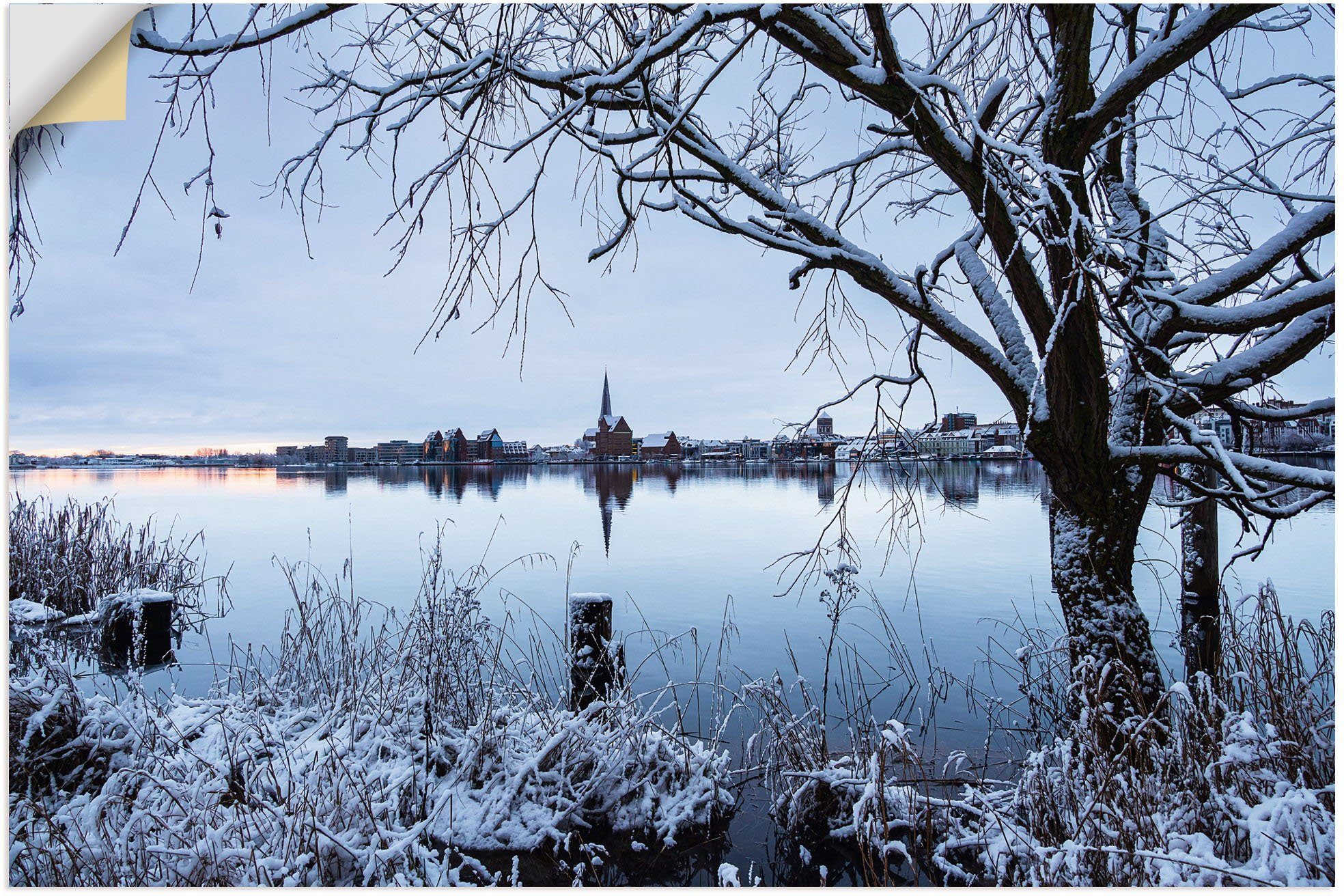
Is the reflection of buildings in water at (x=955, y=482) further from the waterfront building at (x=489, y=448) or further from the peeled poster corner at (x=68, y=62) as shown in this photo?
the waterfront building at (x=489, y=448)

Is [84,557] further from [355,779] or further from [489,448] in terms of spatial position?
[489,448]

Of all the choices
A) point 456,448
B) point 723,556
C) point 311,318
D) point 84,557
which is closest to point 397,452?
point 456,448

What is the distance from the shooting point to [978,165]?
77.6 inches

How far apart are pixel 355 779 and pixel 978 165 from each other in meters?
2.76

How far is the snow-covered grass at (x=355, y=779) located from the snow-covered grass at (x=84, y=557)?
3022mm

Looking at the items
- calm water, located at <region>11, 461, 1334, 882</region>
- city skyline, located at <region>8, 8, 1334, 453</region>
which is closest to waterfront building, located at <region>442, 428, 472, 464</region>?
calm water, located at <region>11, 461, 1334, 882</region>

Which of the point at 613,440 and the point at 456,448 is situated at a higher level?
the point at 613,440

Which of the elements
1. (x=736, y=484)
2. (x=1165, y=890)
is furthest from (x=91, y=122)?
(x=736, y=484)

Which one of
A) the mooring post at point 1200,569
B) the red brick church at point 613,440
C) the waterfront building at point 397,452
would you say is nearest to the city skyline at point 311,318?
the waterfront building at point 397,452

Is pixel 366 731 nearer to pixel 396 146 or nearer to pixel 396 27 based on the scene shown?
pixel 396 146

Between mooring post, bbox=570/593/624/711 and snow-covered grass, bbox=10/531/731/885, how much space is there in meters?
0.11

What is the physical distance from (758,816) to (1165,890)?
119 cm

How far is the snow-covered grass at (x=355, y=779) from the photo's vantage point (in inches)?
68.7

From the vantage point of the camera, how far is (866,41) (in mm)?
2260
